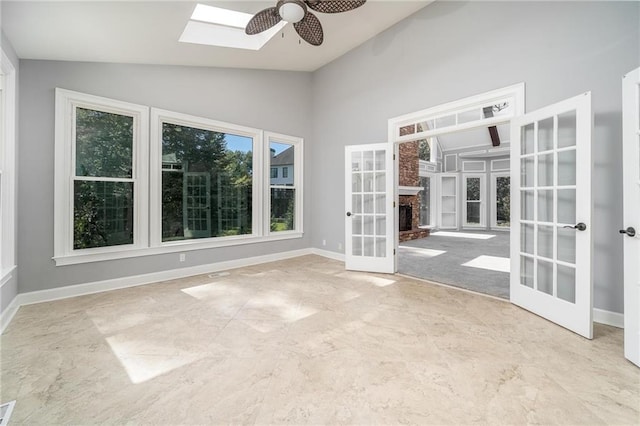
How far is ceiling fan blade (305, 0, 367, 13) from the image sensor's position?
8.46 feet

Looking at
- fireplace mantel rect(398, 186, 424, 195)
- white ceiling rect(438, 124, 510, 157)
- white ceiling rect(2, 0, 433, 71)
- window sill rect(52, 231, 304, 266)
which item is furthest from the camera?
white ceiling rect(438, 124, 510, 157)

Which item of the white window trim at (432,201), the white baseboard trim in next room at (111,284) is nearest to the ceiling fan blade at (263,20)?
the white baseboard trim in next room at (111,284)

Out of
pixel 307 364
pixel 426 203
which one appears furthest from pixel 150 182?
pixel 426 203

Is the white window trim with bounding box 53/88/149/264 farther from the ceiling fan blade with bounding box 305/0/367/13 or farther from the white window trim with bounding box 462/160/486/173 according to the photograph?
the white window trim with bounding box 462/160/486/173

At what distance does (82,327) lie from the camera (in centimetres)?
252

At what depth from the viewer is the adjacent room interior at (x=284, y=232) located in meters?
1.72

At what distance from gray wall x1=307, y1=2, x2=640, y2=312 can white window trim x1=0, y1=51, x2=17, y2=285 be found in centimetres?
441

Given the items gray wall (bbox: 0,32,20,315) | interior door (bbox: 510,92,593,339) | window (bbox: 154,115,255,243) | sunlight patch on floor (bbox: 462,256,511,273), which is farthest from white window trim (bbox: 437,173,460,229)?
gray wall (bbox: 0,32,20,315)

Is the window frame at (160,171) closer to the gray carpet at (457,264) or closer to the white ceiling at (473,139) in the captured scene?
the gray carpet at (457,264)

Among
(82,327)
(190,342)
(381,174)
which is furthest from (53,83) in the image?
(381,174)

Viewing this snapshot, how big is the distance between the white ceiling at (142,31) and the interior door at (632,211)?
2.97 meters

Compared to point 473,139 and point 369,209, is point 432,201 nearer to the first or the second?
point 473,139

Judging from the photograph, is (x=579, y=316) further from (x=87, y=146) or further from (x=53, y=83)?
(x=53, y=83)

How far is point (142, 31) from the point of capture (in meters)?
2.97
